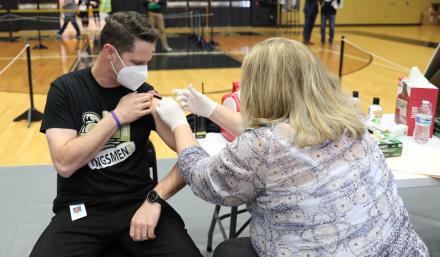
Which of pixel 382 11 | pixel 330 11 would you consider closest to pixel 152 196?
pixel 330 11

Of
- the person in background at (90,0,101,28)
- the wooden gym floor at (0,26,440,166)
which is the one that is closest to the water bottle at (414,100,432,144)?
the wooden gym floor at (0,26,440,166)

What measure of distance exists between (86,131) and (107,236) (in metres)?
0.38

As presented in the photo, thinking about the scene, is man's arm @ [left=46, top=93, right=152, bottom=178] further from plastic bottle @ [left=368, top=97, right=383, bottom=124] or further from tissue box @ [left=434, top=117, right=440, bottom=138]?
tissue box @ [left=434, top=117, right=440, bottom=138]

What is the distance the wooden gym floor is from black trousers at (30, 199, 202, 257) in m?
1.97

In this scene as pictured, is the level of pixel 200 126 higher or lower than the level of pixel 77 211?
higher

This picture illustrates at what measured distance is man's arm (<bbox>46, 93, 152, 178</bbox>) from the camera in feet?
5.12

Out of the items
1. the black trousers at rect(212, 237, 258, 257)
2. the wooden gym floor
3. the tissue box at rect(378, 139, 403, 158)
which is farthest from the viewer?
the wooden gym floor

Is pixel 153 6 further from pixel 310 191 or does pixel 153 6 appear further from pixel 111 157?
pixel 310 191

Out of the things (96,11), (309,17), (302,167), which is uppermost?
(96,11)

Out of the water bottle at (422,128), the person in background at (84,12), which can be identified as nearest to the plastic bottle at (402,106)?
the water bottle at (422,128)

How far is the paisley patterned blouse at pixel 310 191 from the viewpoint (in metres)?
1.19

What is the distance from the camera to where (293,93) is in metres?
1.22

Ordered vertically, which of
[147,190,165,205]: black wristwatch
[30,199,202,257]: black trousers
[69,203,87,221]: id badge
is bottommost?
[30,199,202,257]: black trousers

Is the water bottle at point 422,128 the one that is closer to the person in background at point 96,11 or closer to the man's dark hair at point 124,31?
the man's dark hair at point 124,31
